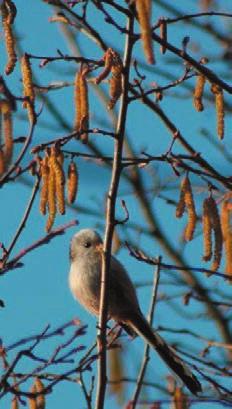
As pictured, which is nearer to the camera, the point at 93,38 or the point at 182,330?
the point at 93,38

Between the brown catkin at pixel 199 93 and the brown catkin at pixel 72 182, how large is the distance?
1.42 ft

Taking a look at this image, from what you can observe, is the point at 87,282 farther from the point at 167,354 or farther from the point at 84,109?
the point at 84,109

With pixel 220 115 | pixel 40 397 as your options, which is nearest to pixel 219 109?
pixel 220 115

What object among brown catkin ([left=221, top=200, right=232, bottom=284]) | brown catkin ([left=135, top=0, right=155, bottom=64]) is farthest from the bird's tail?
brown catkin ([left=135, top=0, right=155, bottom=64])

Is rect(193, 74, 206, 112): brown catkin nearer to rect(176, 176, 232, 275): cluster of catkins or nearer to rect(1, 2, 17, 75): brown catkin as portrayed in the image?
rect(176, 176, 232, 275): cluster of catkins

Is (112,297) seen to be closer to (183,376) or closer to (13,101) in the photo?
(183,376)

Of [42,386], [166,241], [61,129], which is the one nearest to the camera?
[42,386]

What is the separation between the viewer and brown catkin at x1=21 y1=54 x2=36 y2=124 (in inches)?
120

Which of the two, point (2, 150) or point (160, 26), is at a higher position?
point (160, 26)

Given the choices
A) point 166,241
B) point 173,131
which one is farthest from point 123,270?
point 166,241

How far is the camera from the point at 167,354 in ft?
15.1

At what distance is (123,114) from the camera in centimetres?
314

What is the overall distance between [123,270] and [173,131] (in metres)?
1.50

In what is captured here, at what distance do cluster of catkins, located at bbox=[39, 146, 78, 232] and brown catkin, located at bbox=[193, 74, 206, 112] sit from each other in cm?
48
